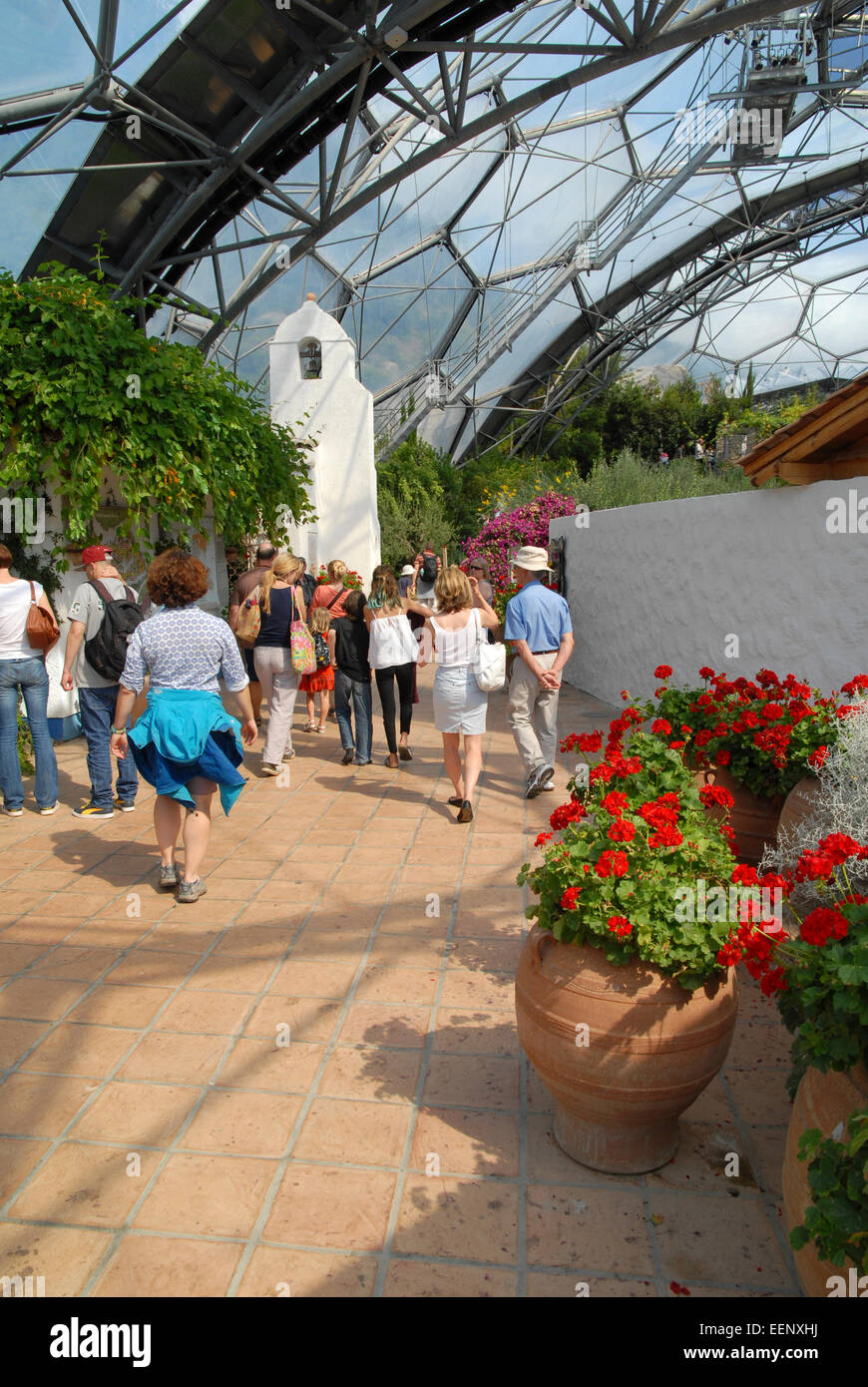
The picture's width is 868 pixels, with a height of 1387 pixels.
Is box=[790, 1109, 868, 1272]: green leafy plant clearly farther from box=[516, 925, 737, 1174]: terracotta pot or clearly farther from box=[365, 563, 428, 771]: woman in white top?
box=[365, 563, 428, 771]: woman in white top

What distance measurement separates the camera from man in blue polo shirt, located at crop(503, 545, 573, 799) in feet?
20.0

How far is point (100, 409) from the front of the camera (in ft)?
23.3

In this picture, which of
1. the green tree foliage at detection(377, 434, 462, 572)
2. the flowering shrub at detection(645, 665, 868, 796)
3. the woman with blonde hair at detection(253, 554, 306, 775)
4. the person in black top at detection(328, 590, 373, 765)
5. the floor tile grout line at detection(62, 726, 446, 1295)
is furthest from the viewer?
the green tree foliage at detection(377, 434, 462, 572)

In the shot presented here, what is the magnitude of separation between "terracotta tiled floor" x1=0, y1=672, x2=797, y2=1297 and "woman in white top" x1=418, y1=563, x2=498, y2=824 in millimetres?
1076

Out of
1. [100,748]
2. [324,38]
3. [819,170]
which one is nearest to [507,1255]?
[100,748]

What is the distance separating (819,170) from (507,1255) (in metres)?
29.0

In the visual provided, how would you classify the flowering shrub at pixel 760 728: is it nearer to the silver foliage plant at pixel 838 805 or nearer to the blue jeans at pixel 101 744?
the silver foliage plant at pixel 838 805

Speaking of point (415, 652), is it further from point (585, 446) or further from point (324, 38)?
point (585, 446)

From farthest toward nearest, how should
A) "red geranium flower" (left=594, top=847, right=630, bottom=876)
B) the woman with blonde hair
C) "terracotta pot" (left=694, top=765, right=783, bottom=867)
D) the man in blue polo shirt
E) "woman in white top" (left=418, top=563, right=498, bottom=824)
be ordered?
the woman with blonde hair
the man in blue polo shirt
"woman in white top" (left=418, top=563, right=498, bottom=824)
"terracotta pot" (left=694, top=765, right=783, bottom=867)
"red geranium flower" (left=594, top=847, right=630, bottom=876)

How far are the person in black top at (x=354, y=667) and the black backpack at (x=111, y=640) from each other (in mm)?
1826

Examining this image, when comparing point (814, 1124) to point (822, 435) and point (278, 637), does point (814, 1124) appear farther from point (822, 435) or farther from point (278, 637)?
point (278, 637)

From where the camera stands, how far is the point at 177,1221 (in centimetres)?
245

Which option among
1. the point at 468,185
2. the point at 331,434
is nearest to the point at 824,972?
the point at 331,434

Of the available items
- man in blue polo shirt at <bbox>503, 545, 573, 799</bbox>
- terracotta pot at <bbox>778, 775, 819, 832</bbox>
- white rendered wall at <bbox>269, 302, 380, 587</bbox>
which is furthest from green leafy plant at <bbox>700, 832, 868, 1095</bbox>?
white rendered wall at <bbox>269, 302, 380, 587</bbox>
